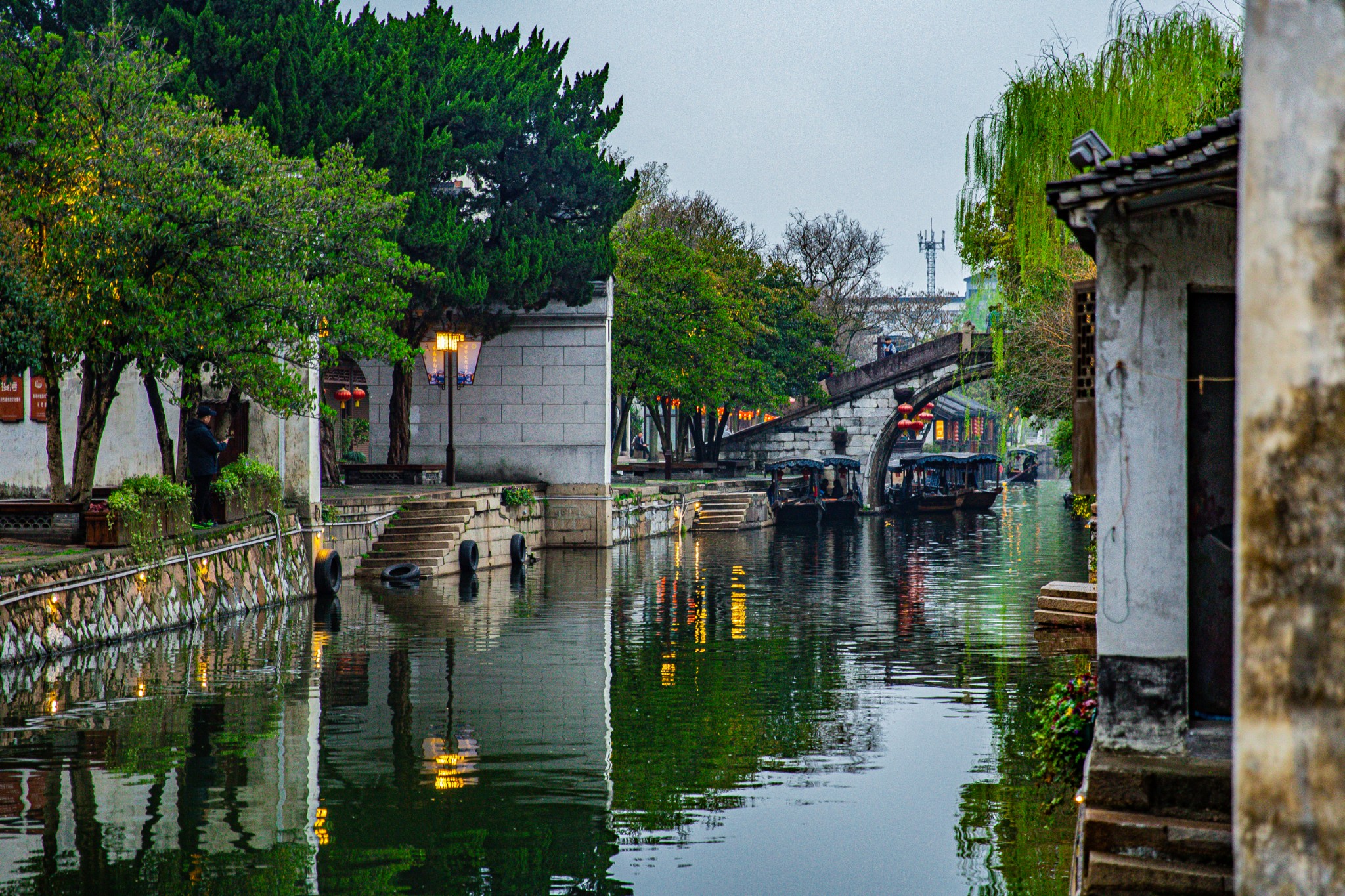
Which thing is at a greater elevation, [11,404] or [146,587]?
[11,404]

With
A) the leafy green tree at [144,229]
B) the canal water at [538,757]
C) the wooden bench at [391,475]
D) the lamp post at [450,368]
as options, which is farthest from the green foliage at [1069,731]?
the wooden bench at [391,475]

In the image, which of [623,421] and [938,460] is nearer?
[623,421]

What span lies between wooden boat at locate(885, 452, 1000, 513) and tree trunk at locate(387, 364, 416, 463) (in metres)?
21.3

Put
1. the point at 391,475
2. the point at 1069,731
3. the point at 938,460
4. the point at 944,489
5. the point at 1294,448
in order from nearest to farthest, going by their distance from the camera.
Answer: the point at 1294,448 < the point at 1069,731 < the point at 391,475 < the point at 944,489 < the point at 938,460

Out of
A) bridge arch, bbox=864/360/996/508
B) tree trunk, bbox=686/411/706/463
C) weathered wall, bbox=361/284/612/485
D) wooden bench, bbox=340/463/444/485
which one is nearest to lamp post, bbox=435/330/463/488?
wooden bench, bbox=340/463/444/485

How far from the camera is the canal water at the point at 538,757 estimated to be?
6547mm

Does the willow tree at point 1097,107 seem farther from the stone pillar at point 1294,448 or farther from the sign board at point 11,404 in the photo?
the sign board at point 11,404

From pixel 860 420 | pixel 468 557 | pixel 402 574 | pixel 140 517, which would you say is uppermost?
pixel 860 420

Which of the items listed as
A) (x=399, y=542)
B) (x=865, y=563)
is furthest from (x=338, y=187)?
(x=865, y=563)

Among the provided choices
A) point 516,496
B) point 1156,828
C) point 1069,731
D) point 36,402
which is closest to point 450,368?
point 516,496

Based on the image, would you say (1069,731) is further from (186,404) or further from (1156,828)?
(186,404)

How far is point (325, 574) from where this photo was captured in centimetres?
1778

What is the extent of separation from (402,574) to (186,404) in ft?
16.6

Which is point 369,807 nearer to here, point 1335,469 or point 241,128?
point 1335,469
